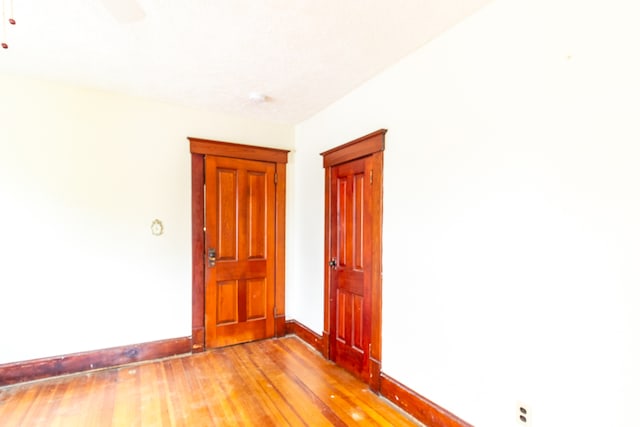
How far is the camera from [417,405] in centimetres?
221

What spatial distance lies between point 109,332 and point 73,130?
1915 mm

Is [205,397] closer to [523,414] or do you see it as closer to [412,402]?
[412,402]

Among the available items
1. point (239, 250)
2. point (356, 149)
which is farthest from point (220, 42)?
point (239, 250)

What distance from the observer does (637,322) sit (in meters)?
1.28

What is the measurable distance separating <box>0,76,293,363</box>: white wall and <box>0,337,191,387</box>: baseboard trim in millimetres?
63

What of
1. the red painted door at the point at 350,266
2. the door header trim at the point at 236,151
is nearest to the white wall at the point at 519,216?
the red painted door at the point at 350,266

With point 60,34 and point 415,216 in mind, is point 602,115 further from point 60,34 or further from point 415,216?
point 60,34

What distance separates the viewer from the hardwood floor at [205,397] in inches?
88.1

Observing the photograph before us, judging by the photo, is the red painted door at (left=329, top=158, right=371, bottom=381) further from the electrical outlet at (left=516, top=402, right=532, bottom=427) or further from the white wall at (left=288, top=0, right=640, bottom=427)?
the electrical outlet at (left=516, top=402, right=532, bottom=427)

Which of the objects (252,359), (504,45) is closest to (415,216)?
(504,45)

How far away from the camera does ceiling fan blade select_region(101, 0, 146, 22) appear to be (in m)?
1.77

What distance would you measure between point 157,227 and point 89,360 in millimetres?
1334

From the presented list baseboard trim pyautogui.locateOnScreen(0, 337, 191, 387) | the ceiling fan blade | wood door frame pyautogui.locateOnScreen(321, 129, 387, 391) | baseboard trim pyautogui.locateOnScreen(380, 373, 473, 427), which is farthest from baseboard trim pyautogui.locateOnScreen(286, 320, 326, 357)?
the ceiling fan blade

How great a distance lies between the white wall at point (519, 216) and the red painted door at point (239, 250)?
1712 mm
